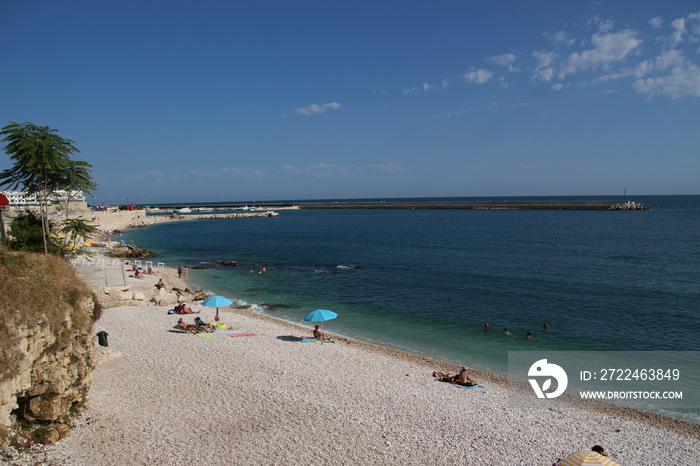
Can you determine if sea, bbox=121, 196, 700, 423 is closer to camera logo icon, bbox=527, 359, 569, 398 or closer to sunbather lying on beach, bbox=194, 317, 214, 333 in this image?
camera logo icon, bbox=527, 359, 569, 398

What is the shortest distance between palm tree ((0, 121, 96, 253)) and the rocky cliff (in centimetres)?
1081

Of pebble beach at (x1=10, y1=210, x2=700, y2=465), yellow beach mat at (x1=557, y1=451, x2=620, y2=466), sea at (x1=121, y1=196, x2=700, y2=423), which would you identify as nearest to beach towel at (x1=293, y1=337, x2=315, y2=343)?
pebble beach at (x1=10, y1=210, x2=700, y2=465)

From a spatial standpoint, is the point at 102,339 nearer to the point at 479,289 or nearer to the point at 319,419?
the point at 319,419

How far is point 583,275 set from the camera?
34.5 meters

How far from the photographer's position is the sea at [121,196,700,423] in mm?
20078

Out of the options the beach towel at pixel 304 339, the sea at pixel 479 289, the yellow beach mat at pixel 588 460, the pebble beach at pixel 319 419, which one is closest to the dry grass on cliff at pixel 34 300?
the pebble beach at pixel 319 419

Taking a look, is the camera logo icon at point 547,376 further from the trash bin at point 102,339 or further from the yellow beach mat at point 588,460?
the trash bin at point 102,339

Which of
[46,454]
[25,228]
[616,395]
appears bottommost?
[616,395]

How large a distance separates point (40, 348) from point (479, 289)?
26.5m

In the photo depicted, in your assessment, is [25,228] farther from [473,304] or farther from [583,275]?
[583,275]

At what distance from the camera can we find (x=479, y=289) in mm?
30047

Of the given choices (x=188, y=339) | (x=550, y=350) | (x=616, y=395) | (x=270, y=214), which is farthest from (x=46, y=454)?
(x=270, y=214)

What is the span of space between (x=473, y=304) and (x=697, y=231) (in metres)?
62.8

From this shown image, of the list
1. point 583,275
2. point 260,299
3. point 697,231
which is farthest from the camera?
point 697,231
